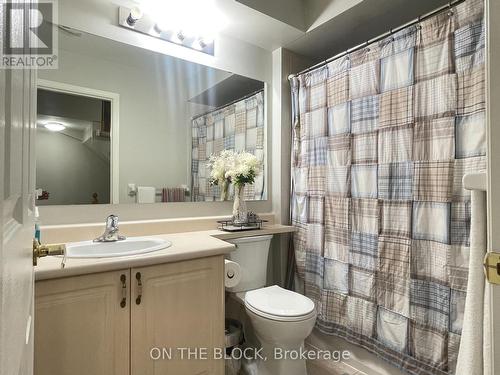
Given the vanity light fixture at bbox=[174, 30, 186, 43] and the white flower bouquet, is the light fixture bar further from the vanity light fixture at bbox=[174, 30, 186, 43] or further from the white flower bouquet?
the white flower bouquet

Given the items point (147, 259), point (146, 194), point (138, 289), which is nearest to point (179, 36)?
point (146, 194)

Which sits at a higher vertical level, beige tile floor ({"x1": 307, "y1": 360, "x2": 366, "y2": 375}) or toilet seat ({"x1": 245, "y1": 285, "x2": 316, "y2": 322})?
toilet seat ({"x1": 245, "y1": 285, "x2": 316, "y2": 322})

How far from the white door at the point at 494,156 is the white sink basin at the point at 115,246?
119cm

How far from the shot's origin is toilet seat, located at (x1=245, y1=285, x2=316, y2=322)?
1413 mm

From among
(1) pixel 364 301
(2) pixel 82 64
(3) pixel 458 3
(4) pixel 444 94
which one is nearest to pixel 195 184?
(2) pixel 82 64

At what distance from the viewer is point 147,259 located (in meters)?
1.16

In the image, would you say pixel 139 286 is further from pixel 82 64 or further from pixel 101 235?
pixel 82 64

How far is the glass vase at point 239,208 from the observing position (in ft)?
6.33

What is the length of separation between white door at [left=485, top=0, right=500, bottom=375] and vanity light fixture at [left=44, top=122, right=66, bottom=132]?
1766 millimetres

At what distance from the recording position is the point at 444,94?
4.29 ft

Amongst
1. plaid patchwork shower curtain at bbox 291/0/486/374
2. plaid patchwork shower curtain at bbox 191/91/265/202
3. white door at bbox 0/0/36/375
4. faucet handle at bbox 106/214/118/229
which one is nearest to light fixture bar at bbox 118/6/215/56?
plaid patchwork shower curtain at bbox 191/91/265/202

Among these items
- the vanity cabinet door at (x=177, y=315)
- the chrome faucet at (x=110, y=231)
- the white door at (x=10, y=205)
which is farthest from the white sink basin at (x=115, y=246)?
the white door at (x=10, y=205)

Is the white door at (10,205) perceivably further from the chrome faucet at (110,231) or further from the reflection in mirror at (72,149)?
the reflection in mirror at (72,149)

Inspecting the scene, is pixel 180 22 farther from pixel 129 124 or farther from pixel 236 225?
pixel 236 225
